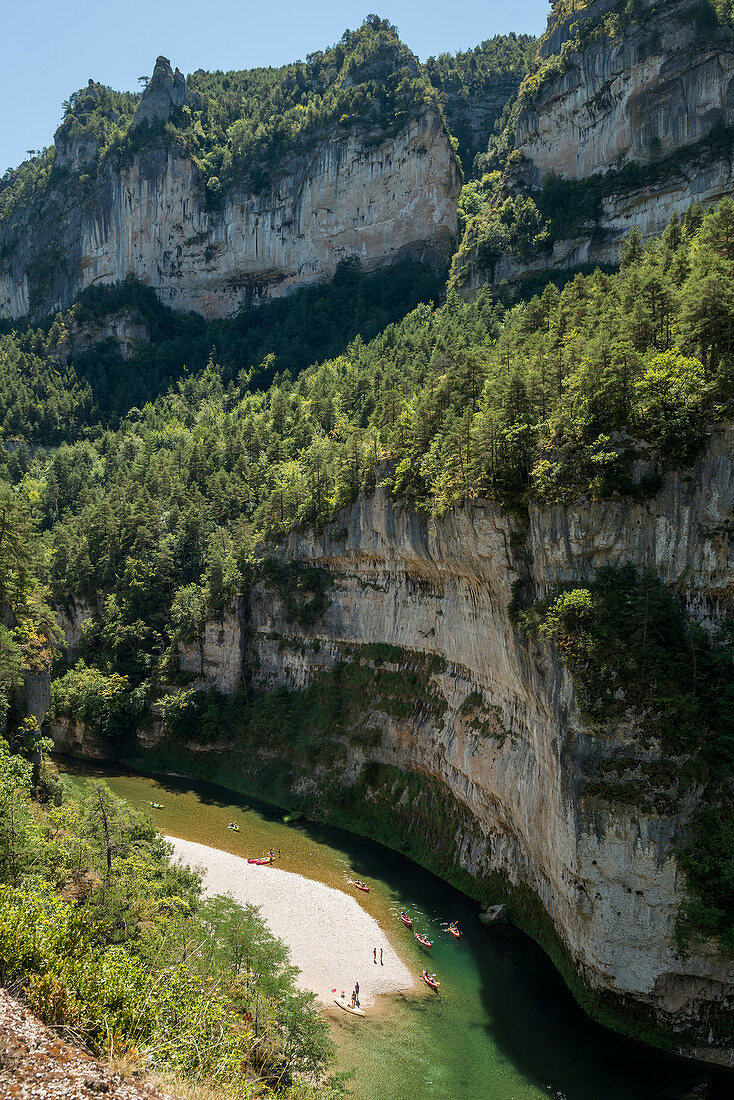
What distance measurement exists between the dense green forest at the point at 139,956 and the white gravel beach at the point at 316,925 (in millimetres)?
3330

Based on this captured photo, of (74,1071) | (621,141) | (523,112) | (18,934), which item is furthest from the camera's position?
(523,112)

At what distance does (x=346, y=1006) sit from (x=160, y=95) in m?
154

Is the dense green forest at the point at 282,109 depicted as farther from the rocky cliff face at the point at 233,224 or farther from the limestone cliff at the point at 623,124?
the limestone cliff at the point at 623,124

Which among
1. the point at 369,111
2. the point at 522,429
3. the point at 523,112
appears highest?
the point at 369,111

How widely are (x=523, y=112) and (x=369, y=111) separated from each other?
38.3m

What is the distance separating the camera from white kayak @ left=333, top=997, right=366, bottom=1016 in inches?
1023

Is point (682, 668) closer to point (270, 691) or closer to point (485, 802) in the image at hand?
point (485, 802)

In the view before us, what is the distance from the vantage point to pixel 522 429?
30.8 metres

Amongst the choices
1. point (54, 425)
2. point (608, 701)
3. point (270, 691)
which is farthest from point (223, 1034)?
point (54, 425)

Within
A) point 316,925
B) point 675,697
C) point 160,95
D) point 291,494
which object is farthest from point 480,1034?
point 160,95

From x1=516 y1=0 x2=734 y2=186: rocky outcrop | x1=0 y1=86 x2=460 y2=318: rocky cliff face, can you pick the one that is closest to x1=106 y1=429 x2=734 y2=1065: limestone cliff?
x1=516 y1=0 x2=734 y2=186: rocky outcrop

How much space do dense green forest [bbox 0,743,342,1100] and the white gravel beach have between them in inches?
131

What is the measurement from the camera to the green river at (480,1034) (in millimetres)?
22391

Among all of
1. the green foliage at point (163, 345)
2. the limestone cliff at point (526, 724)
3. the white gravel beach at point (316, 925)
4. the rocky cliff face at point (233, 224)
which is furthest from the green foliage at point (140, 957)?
the rocky cliff face at point (233, 224)
